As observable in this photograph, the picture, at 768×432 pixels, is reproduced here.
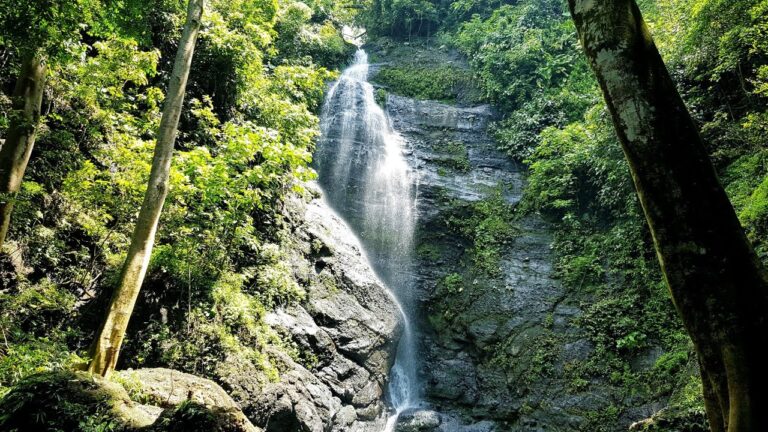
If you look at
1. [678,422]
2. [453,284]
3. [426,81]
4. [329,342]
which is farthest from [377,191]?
[678,422]

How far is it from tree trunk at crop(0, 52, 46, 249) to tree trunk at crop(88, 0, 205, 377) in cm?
128

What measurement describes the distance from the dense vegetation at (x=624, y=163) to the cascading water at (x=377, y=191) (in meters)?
1.96

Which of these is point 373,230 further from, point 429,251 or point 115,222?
point 115,222

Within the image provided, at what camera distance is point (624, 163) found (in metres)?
11.7

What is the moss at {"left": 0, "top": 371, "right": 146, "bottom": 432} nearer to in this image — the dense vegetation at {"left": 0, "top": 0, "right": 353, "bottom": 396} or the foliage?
the dense vegetation at {"left": 0, "top": 0, "right": 353, "bottom": 396}

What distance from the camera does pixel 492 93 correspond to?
19.8m

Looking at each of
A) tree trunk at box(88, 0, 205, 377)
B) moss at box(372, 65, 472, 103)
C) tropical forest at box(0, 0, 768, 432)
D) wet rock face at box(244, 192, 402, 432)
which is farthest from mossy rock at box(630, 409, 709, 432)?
moss at box(372, 65, 472, 103)

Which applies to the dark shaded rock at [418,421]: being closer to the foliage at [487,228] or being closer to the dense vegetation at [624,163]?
the dense vegetation at [624,163]

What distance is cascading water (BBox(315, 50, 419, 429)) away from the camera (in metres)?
12.6

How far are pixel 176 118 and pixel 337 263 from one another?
6271 millimetres

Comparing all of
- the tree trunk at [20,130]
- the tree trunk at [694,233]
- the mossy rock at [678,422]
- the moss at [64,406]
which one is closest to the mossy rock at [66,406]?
the moss at [64,406]

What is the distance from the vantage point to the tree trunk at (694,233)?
2.11 meters

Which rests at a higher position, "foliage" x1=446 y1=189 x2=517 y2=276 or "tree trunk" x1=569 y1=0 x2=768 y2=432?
"foliage" x1=446 y1=189 x2=517 y2=276

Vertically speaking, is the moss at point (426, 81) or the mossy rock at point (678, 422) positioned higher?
the moss at point (426, 81)
